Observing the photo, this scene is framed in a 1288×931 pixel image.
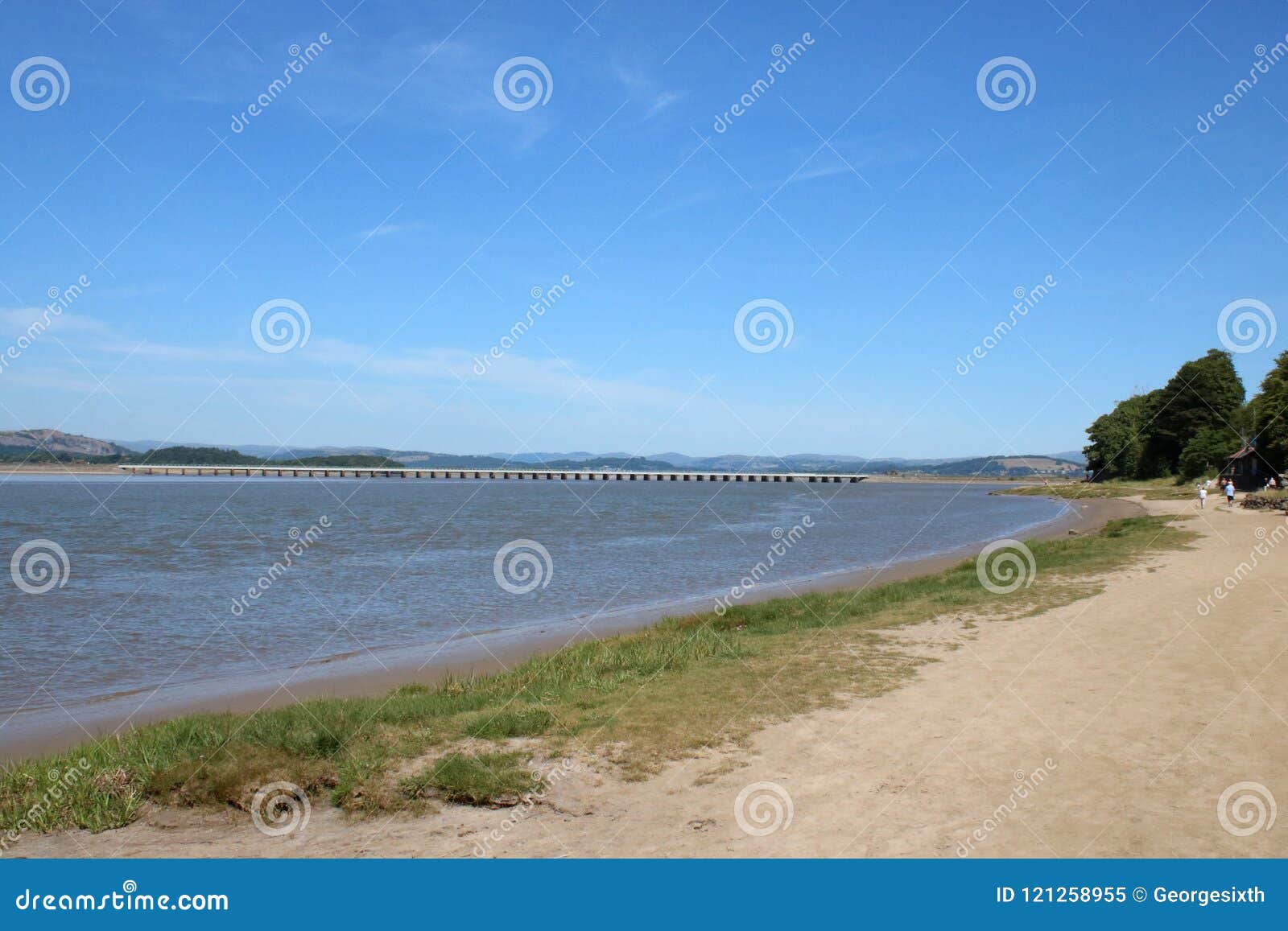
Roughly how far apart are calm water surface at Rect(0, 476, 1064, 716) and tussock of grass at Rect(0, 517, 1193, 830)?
220 inches

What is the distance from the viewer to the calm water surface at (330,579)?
53.2 feet

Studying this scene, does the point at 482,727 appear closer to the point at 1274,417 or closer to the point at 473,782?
the point at 473,782

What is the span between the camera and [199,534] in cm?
4400

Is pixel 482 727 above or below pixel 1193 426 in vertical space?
below

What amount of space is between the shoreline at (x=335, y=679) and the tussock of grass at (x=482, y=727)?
5.96 ft

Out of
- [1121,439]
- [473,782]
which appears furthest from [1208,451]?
[473,782]

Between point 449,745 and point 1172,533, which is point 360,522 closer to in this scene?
point 1172,533

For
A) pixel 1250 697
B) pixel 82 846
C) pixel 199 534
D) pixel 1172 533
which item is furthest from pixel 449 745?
pixel 199 534

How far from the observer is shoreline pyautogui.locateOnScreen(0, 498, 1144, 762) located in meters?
11.4

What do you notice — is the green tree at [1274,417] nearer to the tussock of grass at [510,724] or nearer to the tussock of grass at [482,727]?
the tussock of grass at [482,727]

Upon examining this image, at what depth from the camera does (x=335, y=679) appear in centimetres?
1423

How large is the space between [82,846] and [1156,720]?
31.7 ft

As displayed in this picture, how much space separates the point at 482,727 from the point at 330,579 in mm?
19901

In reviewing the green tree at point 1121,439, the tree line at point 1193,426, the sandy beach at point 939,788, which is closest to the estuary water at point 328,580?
the sandy beach at point 939,788
